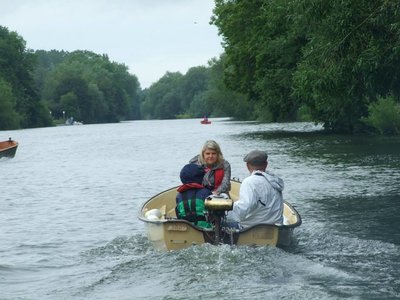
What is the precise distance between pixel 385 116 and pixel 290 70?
6095 mm

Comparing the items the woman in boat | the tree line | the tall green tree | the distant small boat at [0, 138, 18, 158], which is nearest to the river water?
the woman in boat

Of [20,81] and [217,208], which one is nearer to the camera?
[217,208]

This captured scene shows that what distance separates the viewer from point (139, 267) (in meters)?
10.8

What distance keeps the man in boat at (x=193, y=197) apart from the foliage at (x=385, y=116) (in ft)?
109

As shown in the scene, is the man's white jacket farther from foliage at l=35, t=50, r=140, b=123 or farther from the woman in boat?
foliage at l=35, t=50, r=140, b=123

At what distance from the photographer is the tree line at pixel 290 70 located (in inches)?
654

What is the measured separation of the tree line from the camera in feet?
54.5

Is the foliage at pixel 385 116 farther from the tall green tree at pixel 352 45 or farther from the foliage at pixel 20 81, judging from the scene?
the foliage at pixel 20 81

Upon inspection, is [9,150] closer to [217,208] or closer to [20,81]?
[217,208]

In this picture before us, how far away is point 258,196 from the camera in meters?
10.7

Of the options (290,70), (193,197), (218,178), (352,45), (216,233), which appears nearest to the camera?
(216,233)

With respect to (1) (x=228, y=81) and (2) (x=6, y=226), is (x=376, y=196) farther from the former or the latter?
(1) (x=228, y=81)

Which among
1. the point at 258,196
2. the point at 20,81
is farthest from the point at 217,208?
the point at 20,81

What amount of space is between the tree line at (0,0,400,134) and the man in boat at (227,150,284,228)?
6029 millimetres
